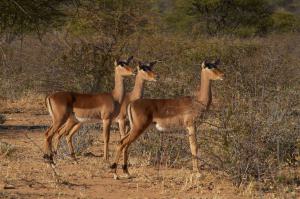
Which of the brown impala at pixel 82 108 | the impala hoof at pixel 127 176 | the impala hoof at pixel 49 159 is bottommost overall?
the impala hoof at pixel 127 176

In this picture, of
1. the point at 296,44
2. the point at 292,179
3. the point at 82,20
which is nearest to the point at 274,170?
the point at 292,179

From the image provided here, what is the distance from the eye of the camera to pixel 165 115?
357 inches

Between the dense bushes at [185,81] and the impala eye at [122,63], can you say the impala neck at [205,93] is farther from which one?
the impala eye at [122,63]

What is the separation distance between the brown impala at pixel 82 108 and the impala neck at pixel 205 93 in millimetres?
1583

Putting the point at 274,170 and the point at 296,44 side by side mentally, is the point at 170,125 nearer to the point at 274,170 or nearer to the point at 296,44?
the point at 274,170

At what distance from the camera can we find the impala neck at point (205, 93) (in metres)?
9.53

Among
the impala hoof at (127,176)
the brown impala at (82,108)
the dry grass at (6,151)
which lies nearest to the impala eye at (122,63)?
the brown impala at (82,108)

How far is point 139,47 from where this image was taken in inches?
667

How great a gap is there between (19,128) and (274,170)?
6.66 m

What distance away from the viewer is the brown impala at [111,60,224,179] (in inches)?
349

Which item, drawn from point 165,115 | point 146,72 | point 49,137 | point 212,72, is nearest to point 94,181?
point 165,115

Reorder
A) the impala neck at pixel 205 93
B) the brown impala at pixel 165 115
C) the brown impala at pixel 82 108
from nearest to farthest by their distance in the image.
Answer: the brown impala at pixel 165 115 → the impala neck at pixel 205 93 → the brown impala at pixel 82 108

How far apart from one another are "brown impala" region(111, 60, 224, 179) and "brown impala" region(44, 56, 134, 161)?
132cm

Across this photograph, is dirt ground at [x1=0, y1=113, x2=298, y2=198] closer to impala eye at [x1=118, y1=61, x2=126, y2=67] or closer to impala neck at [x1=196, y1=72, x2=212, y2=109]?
impala neck at [x1=196, y1=72, x2=212, y2=109]
